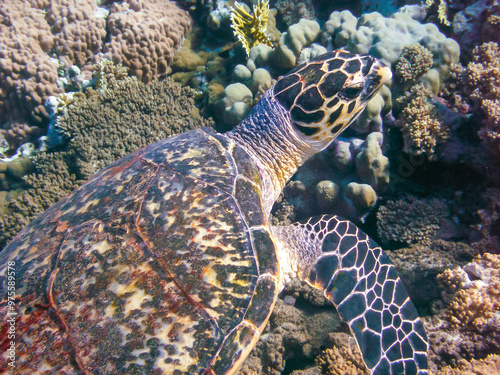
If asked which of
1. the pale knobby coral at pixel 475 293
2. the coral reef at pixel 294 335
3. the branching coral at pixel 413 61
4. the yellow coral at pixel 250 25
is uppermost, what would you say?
the yellow coral at pixel 250 25

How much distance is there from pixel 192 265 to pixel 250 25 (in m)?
3.95

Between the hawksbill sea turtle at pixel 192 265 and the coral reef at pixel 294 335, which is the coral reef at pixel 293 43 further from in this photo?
the coral reef at pixel 294 335

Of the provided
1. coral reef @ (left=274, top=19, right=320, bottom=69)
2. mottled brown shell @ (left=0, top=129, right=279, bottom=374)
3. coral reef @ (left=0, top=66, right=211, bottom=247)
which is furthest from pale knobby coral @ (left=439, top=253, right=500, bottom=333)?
coral reef @ (left=0, top=66, right=211, bottom=247)

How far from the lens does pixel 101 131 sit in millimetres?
3275

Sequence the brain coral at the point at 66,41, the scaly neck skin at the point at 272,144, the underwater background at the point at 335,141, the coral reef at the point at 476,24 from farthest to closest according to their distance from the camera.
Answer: the brain coral at the point at 66,41
the coral reef at the point at 476,24
the scaly neck skin at the point at 272,144
the underwater background at the point at 335,141

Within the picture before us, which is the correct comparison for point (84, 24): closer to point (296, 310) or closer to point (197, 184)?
point (197, 184)

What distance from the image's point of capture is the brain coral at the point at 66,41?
12.2 ft

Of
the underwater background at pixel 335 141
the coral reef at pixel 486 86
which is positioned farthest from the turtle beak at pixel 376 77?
the coral reef at pixel 486 86

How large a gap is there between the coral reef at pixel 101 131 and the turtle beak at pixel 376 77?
2.09 metres

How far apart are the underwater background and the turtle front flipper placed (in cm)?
26

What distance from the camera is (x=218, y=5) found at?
431 centimetres

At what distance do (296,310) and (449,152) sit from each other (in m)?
2.19

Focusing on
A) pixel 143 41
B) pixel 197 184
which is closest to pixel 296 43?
pixel 143 41

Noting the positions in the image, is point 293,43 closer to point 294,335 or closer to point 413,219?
point 413,219
